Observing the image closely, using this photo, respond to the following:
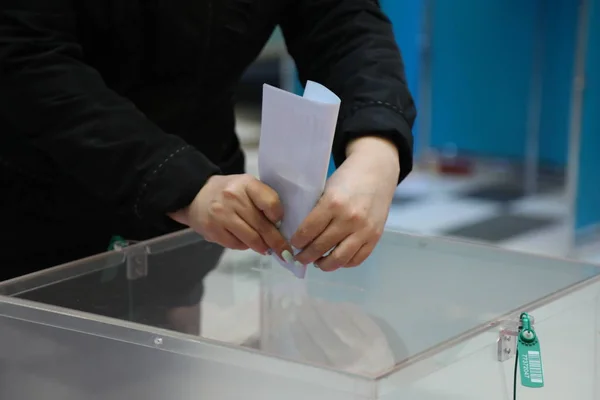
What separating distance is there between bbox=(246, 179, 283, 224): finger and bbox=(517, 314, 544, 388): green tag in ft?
0.67

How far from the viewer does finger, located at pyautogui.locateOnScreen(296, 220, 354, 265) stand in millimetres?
703

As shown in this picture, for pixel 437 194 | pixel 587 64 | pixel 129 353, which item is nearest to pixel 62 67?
pixel 129 353

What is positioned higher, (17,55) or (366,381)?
(17,55)

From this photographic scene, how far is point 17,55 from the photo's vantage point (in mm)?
765

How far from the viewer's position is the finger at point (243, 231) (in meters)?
0.71

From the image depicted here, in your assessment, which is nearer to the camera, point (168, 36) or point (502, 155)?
point (168, 36)

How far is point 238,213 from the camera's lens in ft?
2.33

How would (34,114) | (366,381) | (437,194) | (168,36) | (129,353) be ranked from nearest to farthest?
(366,381)
(129,353)
(34,114)
(168,36)
(437,194)

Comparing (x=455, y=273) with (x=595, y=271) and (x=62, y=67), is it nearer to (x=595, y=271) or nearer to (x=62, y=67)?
(x=595, y=271)

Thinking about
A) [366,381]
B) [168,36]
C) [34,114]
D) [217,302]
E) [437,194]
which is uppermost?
[437,194]

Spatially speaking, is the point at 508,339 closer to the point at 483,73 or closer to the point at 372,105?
the point at 372,105

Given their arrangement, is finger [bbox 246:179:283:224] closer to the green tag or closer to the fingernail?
the fingernail

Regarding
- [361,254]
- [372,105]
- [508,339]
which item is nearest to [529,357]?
[508,339]

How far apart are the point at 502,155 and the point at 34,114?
2.76 m
